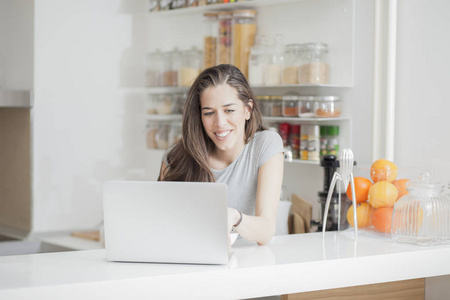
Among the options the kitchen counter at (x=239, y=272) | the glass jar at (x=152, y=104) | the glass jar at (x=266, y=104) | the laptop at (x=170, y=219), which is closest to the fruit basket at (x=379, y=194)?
the kitchen counter at (x=239, y=272)

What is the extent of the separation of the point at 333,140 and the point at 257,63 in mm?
515

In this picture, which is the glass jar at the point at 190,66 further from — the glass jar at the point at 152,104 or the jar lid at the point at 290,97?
the jar lid at the point at 290,97

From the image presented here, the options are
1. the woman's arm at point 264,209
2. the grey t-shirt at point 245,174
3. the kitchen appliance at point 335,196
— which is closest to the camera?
the woman's arm at point 264,209

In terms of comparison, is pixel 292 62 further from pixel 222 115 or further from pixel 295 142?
pixel 222 115

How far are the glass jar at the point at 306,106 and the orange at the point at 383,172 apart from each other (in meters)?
0.79

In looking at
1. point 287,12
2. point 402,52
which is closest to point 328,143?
point 402,52

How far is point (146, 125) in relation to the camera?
11.1ft

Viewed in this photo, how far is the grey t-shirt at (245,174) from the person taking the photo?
1885 mm

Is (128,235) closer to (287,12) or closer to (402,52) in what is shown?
(402,52)

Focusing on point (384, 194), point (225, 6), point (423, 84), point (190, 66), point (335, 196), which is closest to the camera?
point (384, 194)

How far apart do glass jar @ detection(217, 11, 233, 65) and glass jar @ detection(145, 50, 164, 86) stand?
1.67 ft

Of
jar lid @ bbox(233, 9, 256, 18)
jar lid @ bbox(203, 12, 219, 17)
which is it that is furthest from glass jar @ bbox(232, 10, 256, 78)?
jar lid @ bbox(203, 12, 219, 17)

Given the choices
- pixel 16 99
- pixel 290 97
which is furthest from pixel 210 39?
pixel 16 99

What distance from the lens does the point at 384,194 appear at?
5.88 ft
